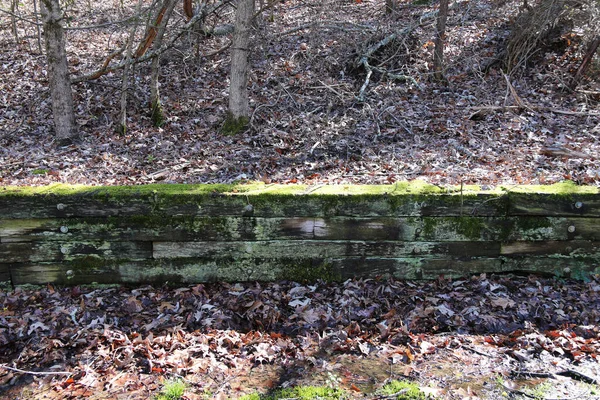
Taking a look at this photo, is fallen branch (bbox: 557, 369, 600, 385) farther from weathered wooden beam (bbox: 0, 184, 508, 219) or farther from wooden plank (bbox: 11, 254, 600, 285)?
weathered wooden beam (bbox: 0, 184, 508, 219)

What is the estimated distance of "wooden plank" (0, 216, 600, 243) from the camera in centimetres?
465

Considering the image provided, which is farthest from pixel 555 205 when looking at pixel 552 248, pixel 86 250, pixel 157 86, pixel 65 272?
pixel 157 86

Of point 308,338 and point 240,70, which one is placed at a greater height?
point 240,70

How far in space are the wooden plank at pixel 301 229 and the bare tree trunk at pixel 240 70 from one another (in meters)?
3.86

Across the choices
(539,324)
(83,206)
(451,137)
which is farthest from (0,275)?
(451,137)

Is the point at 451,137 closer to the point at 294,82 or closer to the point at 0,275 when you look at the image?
the point at 294,82

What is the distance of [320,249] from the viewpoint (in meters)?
4.73

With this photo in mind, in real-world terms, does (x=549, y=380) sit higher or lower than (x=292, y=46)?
lower

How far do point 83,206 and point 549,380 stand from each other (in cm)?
445

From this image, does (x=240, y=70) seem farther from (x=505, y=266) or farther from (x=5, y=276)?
(x=505, y=266)

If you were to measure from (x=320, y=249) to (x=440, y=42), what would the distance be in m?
6.76

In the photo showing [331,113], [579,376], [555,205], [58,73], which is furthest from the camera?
[331,113]

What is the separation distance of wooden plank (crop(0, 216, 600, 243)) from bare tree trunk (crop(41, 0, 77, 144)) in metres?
3.97

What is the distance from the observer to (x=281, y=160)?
23.2 feet
